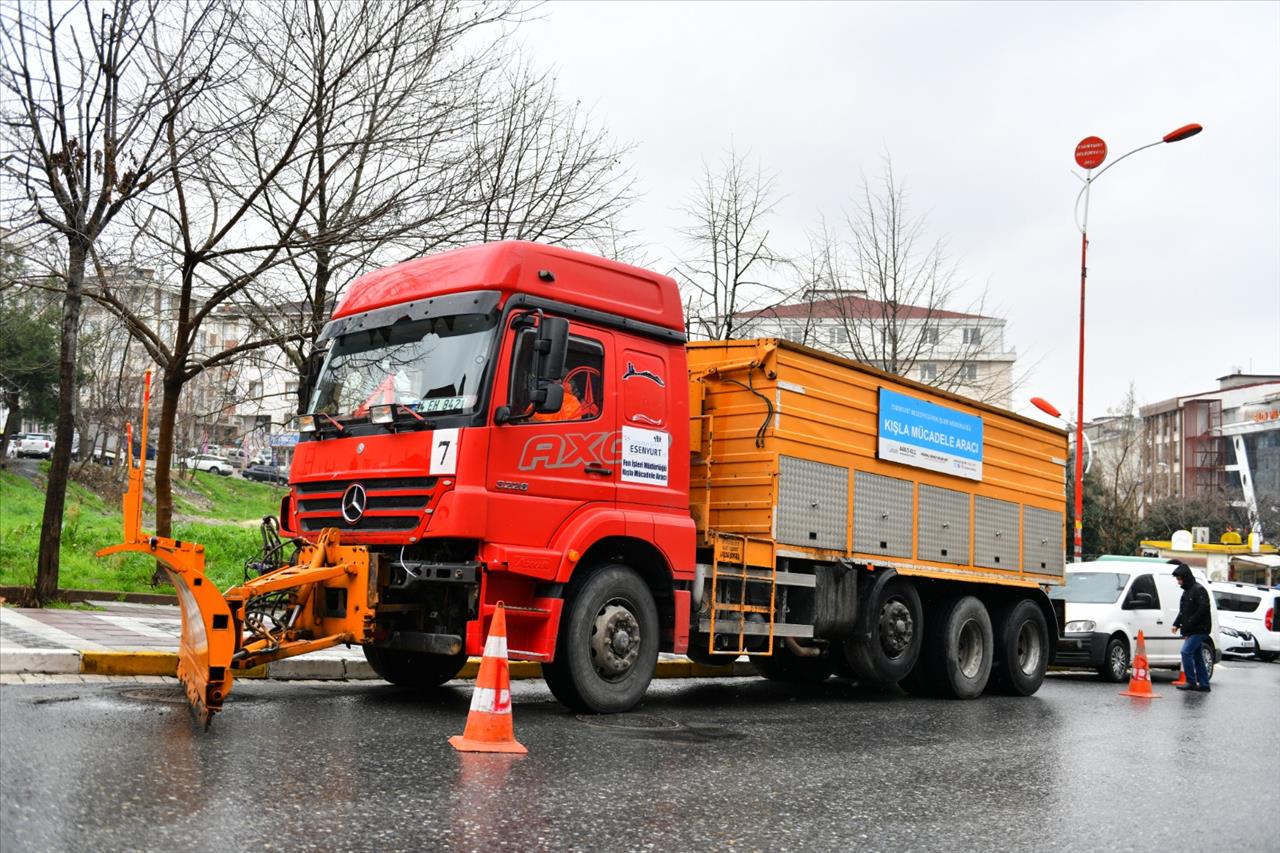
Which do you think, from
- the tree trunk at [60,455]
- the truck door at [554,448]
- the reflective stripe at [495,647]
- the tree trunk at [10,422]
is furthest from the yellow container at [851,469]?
the tree trunk at [10,422]

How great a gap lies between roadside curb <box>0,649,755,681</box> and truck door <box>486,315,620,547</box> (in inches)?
116

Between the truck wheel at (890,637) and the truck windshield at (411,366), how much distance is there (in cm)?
497

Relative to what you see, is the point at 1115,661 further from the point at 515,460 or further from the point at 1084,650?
the point at 515,460

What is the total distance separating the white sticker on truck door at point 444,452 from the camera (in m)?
7.93

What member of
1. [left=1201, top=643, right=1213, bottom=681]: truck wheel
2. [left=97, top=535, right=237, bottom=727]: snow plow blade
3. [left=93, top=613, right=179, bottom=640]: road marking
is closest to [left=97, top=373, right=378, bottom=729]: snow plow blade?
[left=97, top=535, right=237, bottom=727]: snow plow blade

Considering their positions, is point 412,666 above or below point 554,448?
below

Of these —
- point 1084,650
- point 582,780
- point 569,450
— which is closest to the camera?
point 582,780

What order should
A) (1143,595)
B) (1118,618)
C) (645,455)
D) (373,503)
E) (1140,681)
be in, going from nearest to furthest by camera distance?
(373,503) → (645,455) → (1140,681) → (1143,595) → (1118,618)

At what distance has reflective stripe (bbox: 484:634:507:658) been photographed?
709cm

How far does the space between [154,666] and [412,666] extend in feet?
6.55

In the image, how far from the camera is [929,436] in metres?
12.3

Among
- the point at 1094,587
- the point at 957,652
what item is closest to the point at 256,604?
the point at 957,652

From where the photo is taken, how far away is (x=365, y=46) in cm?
1529

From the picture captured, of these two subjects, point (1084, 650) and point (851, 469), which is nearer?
point (851, 469)
